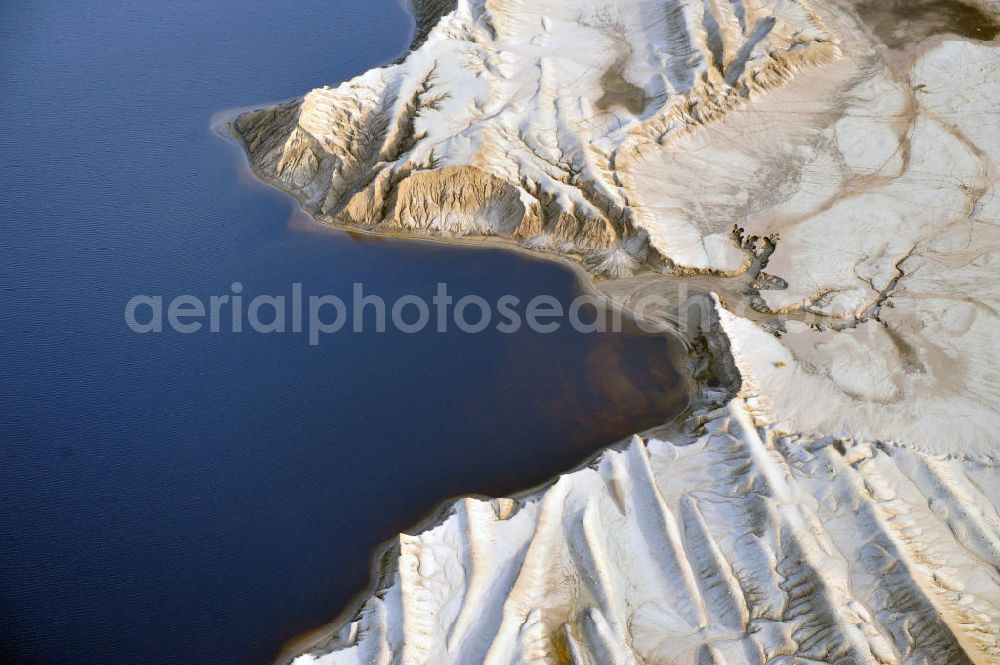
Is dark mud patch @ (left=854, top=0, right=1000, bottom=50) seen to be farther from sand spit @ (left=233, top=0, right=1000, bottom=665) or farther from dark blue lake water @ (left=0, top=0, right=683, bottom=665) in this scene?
dark blue lake water @ (left=0, top=0, right=683, bottom=665)

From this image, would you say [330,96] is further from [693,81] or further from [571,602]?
[571,602]

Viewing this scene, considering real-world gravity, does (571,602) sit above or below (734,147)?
below

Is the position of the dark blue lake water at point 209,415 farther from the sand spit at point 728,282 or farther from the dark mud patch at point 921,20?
the dark mud patch at point 921,20

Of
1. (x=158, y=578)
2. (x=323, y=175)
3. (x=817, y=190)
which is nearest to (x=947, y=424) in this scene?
(x=817, y=190)

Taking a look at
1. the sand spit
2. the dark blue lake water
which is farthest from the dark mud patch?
the dark blue lake water

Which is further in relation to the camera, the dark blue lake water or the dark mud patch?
the dark mud patch

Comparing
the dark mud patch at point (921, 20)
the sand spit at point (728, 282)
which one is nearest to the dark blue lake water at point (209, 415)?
the sand spit at point (728, 282)
